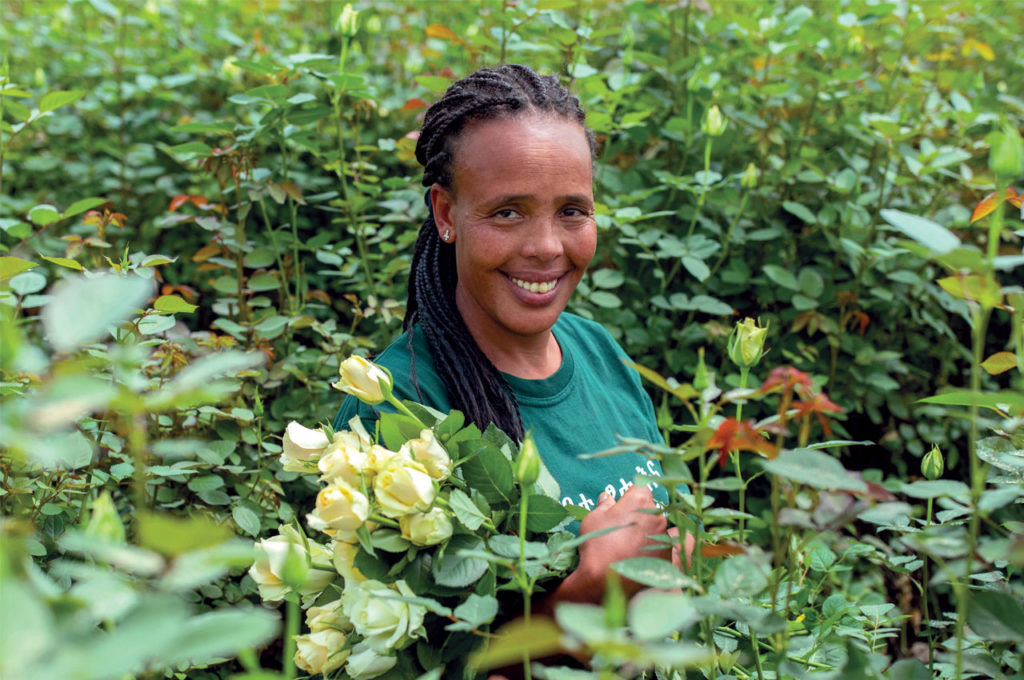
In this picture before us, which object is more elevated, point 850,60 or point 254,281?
point 850,60

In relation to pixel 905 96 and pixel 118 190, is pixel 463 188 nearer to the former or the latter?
pixel 118 190

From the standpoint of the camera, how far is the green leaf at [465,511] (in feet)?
2.99

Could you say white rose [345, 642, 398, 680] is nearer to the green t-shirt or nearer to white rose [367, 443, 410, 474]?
white rose [367, 443, 410, 474]

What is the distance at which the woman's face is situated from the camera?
162 cm

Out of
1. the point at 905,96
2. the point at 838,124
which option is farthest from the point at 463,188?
the point at 905,96

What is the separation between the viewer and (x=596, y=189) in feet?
8.93

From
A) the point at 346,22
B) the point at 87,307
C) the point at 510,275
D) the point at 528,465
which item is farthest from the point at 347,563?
the point at 346,22

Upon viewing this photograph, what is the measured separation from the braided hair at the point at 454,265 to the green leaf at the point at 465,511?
614mm

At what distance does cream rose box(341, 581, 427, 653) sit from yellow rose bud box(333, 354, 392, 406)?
0.77ft

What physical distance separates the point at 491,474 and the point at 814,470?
40cm

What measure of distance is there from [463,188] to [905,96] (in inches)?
89.9

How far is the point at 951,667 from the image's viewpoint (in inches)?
40.2

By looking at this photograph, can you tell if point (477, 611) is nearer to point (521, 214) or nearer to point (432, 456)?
point (432, 456)

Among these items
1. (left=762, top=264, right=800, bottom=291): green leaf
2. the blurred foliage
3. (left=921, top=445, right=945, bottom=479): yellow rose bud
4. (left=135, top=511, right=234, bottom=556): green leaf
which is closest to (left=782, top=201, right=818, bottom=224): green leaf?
the blurred foliage
